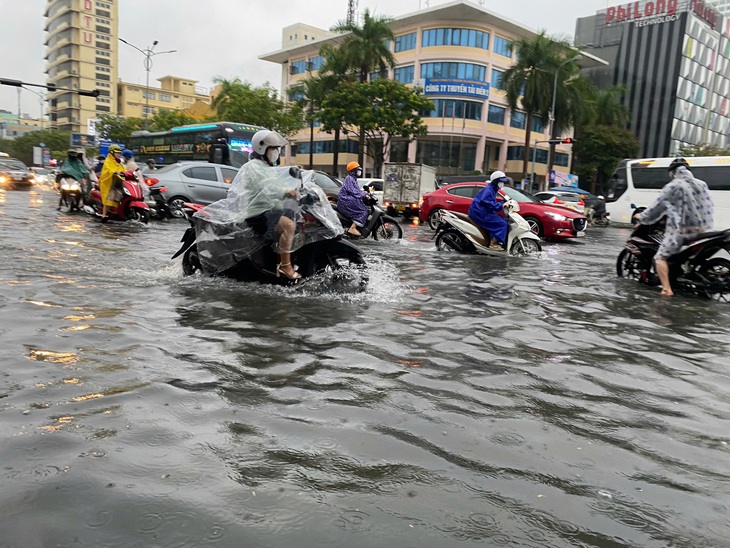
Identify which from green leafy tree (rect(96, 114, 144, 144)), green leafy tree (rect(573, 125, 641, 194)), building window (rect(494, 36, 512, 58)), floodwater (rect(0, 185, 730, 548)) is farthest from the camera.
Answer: green leafy tree (rect(96, 114, 144, 144))

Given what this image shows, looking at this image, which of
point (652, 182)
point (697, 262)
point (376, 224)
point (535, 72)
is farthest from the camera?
point (535, 72)

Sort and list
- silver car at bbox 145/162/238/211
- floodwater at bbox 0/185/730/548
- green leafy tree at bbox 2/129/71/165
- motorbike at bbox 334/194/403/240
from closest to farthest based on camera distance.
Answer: floodwater at bbox 0/185/730/548 < motorbike at bbox 334/194/403/240 < silver car at bbox 145/162/238/211 < green leafy tree at bbox 2/129/71/165

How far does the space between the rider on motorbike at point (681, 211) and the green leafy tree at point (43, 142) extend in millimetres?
82350

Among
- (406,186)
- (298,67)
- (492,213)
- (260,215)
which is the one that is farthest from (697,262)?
(298,67)

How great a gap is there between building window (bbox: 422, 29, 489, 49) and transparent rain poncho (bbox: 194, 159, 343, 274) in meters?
47.7

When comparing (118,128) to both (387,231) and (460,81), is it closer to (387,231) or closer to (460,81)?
(460,81)

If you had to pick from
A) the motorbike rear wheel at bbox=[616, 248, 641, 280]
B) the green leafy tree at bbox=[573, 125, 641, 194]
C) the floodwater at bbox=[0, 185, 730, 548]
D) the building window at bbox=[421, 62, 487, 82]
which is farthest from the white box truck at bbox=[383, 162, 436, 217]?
the green leafy tree at bbox=[573, 125, 641, 194]

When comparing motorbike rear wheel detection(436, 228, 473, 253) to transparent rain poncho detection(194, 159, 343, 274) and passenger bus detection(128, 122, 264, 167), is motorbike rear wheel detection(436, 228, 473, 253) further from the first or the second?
passenger bus detection(128, 122, 264, 167)

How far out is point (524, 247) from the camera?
11328 mm

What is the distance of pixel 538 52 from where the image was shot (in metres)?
40.8

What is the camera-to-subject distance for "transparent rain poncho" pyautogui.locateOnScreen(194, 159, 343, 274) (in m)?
6.10

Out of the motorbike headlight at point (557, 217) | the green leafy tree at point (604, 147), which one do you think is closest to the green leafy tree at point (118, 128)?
the green leafy tree at point (604, 147)

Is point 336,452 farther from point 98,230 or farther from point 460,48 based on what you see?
point 460,48

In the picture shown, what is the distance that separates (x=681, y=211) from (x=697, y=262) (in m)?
0.69
